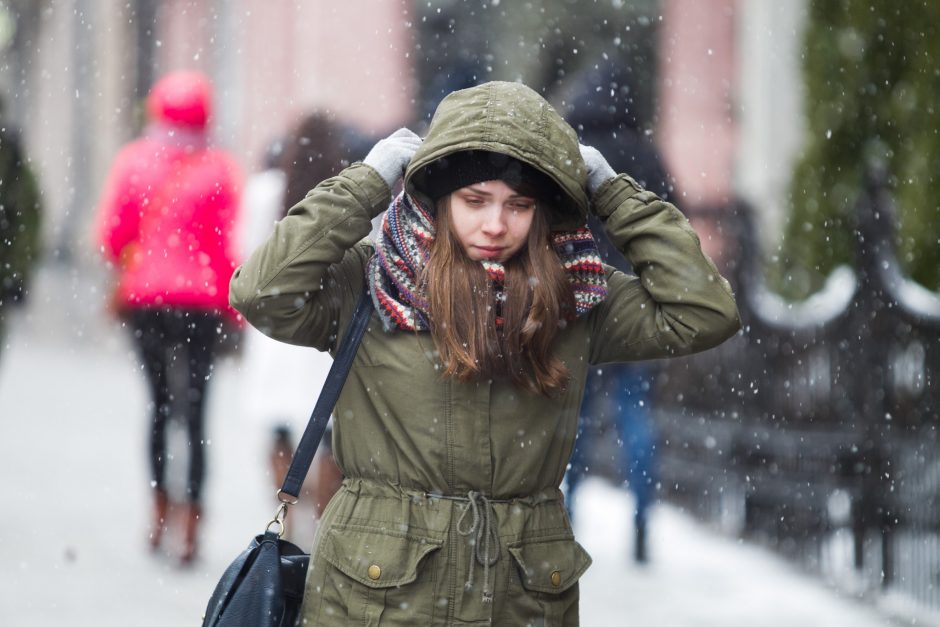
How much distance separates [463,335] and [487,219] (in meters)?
0.23

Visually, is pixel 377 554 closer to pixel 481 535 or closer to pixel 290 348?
pixel 481 535

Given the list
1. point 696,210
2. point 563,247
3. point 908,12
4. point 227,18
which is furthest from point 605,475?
point 227,18

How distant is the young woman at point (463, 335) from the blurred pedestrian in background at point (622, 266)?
277cm

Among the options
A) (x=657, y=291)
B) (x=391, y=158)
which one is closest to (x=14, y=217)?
(x=391, y=158)

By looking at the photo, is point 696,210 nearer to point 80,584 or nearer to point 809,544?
point 809,544

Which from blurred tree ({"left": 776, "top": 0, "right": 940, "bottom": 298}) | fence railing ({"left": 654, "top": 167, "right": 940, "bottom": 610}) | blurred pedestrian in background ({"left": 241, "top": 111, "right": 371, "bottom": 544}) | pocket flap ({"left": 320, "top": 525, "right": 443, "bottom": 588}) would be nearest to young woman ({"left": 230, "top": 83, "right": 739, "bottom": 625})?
pocket flap ({"left": 320, "top": 525, "right": 443, "bottom": 588})

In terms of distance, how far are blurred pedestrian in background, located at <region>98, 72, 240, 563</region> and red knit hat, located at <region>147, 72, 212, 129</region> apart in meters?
0.01

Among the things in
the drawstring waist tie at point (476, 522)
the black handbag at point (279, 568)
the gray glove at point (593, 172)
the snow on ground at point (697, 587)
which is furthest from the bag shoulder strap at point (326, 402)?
the snow on ground at point (697, 587)

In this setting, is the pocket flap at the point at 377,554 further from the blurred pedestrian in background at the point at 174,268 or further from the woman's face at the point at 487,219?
the blurred pedestrian in background at the point at 174,268

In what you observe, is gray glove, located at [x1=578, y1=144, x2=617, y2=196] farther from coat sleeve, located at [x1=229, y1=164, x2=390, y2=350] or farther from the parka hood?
coat sleeve, located at [x1=229, y1=164, x2=390, y2=350]

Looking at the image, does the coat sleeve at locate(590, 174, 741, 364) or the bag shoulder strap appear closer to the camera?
the bag shoulder strap

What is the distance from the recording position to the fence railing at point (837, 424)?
19.5 ft

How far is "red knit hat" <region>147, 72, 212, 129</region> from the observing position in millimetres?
6203

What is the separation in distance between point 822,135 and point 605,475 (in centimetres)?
316
